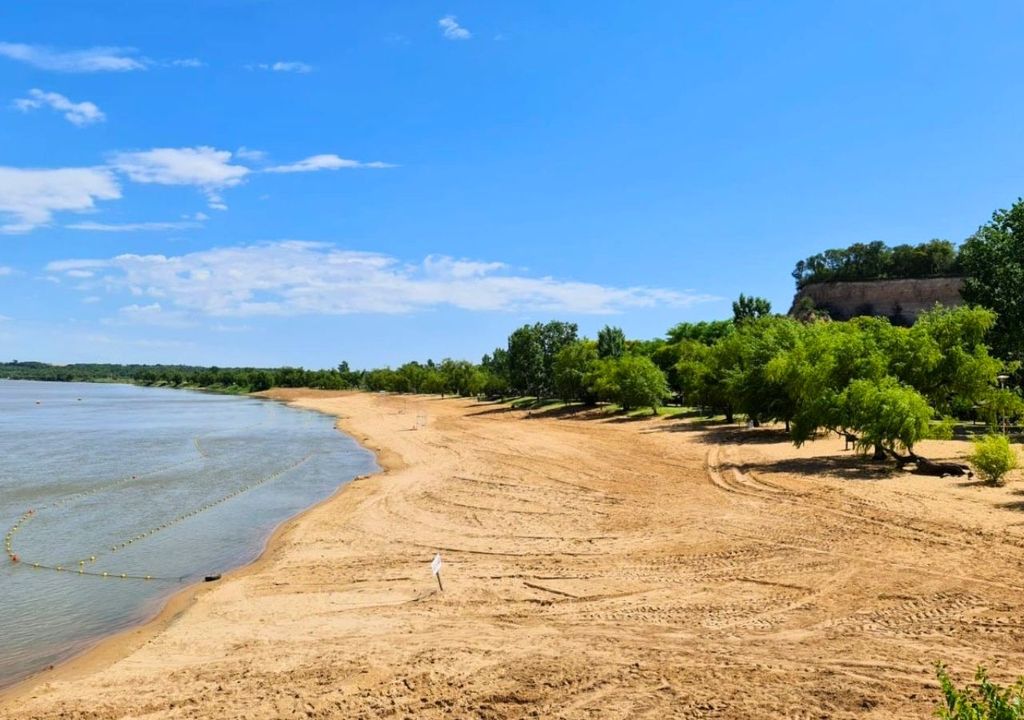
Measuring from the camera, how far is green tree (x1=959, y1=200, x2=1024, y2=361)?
1564 inches

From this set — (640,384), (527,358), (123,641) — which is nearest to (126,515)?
(123,641)

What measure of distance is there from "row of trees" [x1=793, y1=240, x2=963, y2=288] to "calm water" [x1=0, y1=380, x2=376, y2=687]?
120 metres

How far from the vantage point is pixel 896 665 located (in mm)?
10188

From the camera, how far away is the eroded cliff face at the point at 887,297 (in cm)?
12012

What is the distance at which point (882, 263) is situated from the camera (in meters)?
138

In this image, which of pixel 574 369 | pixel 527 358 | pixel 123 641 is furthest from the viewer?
pixel 527 358

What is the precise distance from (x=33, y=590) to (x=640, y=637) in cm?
1581

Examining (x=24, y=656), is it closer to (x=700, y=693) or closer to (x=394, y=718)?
(x=394, y=718)

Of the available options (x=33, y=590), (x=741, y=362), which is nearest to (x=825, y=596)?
(x=33, y=590)

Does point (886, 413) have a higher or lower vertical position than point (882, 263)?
lower

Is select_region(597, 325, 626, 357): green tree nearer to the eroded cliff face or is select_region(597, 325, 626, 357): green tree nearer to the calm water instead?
A: the calm water

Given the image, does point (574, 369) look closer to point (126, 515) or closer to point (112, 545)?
point (126, 515)

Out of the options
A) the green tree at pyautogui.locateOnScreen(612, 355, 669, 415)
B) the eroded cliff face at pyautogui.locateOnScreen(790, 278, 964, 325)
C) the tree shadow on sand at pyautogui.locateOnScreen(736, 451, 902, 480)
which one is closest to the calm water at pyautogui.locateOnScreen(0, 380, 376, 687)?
the tree shadow on sand at pyautogui.locateOnScreen(736, 451, 902, 480)

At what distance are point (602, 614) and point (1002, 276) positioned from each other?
4114 centimetres
